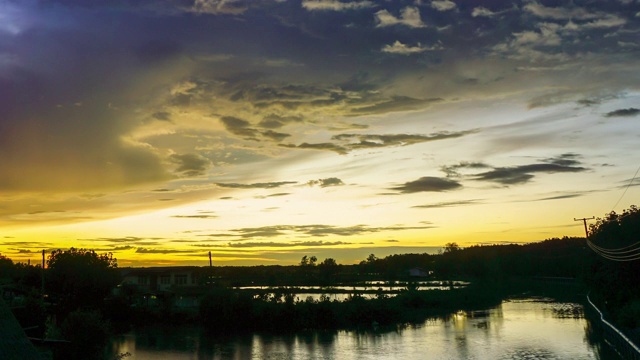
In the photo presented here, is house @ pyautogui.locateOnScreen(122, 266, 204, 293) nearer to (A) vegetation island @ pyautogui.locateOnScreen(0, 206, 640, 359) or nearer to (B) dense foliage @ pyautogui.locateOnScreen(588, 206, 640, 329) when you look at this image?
(A) vegetation island @ pyautogui.locateOnScreen(0, 206, 640, 359)

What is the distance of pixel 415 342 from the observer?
165 feet

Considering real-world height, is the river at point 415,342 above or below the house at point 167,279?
below

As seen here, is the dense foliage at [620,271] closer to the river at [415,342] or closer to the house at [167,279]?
the river at [415,342]

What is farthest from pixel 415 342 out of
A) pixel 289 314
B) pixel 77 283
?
pixel 77 283

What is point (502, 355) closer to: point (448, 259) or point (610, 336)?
point (610, 336)

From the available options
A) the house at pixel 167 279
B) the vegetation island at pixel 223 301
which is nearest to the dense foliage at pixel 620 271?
the vegetation island at pixel 223 301

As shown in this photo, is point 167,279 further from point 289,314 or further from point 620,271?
point 620,271

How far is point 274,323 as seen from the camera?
209 ft

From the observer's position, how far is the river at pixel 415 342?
43.2 metres

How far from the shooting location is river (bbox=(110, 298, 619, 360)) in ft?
142

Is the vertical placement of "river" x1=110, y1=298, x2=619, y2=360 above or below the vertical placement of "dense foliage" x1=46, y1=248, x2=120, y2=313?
below

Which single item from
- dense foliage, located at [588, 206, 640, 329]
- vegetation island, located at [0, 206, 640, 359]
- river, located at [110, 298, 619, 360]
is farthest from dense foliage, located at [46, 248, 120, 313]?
dense foliage, located at [588, 206, 640, 329]

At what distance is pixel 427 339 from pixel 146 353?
25.1 metres

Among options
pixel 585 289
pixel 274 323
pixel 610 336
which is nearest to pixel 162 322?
pixel 274 323
